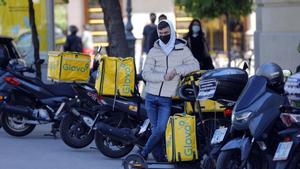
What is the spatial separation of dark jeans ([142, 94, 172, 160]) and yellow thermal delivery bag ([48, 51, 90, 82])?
8.03 feet

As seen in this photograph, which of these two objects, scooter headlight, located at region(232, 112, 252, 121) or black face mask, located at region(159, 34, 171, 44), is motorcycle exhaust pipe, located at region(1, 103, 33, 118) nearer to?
black face mask, located at region(159, 34, 171, 44)

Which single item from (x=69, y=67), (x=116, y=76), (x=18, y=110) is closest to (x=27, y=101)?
(x=18, y=110)

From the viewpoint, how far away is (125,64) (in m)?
10.7

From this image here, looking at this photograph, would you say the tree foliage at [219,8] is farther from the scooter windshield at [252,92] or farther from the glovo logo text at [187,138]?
the scooter windshield at [252,92]

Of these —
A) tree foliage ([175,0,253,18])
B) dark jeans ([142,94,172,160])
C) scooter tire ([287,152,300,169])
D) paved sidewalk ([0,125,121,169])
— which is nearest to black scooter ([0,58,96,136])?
paved sidewalk ([0,125,121,169])

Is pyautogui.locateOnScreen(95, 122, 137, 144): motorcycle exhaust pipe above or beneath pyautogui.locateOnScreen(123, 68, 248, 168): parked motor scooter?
beneath

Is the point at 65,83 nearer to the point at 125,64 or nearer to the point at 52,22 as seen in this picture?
the point at 125,64

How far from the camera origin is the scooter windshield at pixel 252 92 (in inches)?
330

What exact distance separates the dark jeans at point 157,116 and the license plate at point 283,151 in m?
1.89

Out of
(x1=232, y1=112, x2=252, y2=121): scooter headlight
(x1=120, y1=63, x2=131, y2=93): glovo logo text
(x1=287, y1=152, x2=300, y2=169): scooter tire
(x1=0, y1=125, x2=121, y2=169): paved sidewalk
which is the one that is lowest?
(x1=0, y1=125, x2=121, y2=169): paved sidewalk

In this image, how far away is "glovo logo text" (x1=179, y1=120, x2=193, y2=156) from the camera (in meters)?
9.30

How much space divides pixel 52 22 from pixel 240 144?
11.1 meters

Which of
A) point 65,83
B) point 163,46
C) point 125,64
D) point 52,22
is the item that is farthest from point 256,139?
point 52,22

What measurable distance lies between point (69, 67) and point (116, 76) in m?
1.53
